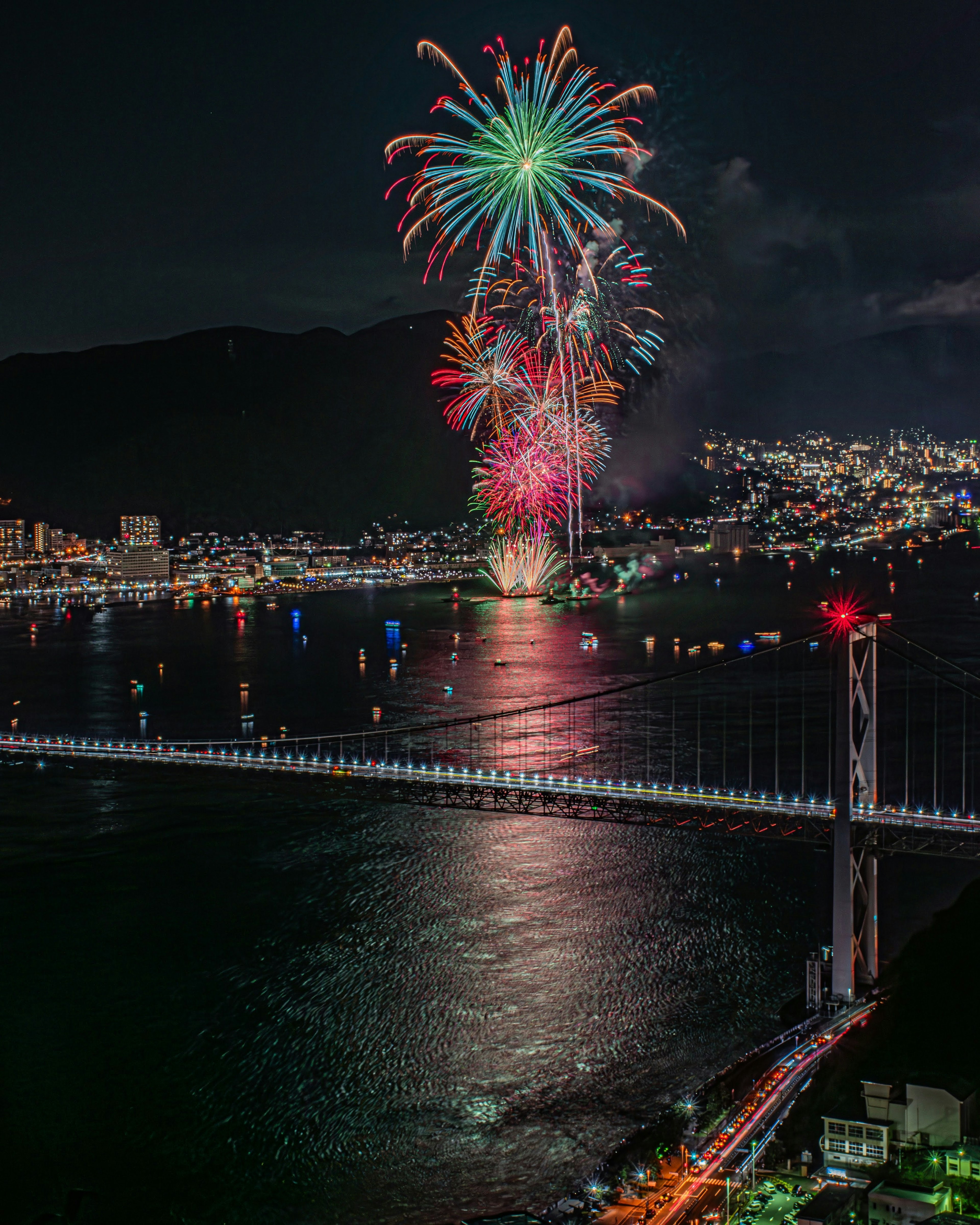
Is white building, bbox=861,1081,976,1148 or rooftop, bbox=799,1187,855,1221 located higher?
white building, bbox=861,1081,976,1148

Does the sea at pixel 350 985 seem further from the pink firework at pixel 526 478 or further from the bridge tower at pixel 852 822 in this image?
the pink firework at pixel 526 478

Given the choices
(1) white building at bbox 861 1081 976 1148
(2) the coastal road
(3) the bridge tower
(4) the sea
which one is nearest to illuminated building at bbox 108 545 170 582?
(4) the sea

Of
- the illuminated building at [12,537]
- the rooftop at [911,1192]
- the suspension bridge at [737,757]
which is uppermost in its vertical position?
the illuminated building at [12,537]

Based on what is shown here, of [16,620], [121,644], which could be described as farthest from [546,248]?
[16,620]

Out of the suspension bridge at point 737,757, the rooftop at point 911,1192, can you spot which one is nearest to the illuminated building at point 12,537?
the suspension bridge at point 737,757

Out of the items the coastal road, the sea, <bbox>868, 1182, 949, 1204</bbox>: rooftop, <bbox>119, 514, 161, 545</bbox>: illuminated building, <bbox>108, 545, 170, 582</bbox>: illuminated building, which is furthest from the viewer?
<bbox>119, 514, 161, 545</bbox>: illuminated building

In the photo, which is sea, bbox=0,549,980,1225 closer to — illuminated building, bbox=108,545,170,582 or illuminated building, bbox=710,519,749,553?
illuminated building, bbox=108,545,170,582
